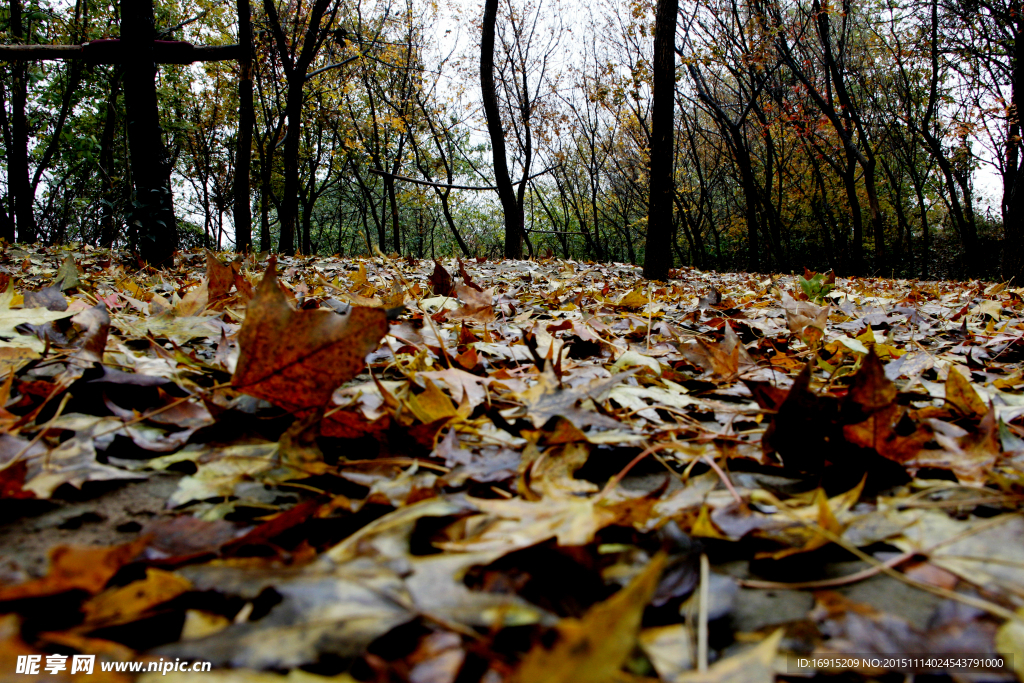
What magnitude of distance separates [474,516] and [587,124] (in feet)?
73.1

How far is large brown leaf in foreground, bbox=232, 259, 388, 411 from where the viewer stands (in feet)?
2.29

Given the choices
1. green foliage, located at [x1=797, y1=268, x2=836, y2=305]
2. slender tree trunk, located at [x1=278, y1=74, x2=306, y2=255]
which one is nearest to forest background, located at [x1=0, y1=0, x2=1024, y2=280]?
slender tree trunk, located at [x1=278, y1=74, x2=306, y2=255]

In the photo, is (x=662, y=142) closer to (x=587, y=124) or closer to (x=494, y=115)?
(x=494, y=115)

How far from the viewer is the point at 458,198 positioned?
27.0m

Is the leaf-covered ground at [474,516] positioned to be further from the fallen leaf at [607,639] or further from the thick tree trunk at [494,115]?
the thick tree trunk at [494,115]

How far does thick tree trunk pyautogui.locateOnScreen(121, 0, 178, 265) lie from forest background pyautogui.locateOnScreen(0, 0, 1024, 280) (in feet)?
0.40

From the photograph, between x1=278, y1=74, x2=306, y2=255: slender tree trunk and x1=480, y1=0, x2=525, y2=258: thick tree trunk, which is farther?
x1=278, y1=74, x2=306, y2=255: slender tree trunk

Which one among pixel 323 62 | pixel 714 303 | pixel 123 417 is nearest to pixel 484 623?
pixel 123 417

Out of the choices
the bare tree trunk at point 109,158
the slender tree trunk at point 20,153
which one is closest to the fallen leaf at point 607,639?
the bare tree trunk at point 109,158

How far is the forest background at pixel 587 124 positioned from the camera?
11.0 m

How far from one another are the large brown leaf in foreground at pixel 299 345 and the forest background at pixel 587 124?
4.62 metres

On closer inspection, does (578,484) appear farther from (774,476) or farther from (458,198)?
(458,198)

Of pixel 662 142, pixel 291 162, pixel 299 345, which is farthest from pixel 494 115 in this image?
pixel 299 345

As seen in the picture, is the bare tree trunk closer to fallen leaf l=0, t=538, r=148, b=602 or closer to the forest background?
the forest background
